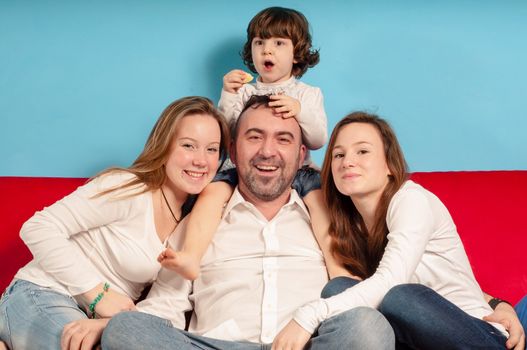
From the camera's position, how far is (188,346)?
5.19 feet

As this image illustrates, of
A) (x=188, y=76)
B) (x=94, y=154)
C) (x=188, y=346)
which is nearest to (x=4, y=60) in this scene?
(x=94, y=154)

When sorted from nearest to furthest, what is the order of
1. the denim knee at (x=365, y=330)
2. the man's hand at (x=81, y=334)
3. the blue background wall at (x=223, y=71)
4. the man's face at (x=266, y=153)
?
the denim knee at (x=365, y=330), the man's hand at (x=81, y=334), the man's face at (x=266, y=153), the blue background wall at (x=223, y=71)

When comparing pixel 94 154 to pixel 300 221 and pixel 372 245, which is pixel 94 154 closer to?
pixel 300 221

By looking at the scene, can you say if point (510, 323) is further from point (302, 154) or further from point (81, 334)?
point (81, 334)

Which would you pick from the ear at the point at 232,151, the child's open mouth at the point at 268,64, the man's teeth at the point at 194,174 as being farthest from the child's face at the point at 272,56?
the man's teeth at the point at 194,174

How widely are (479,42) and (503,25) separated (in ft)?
0.40

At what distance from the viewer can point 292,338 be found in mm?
1513

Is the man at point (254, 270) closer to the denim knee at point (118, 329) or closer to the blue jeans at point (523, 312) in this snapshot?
the denim knee at point (118, 329)

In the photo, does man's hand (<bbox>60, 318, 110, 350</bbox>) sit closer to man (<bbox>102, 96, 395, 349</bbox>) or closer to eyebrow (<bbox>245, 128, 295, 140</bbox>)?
man (<bbox>102, 96, 395, 349</bbox>)

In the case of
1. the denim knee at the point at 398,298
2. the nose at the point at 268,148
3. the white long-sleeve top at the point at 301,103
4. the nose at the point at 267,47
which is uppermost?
the nose at the point at 267,47

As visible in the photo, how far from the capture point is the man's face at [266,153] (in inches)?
79.0

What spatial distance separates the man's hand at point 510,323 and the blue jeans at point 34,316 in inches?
41.7

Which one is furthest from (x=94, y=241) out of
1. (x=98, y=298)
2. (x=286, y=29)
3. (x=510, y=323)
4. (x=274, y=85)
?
(x=510, y=323)

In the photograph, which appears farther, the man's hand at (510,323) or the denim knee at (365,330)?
the man's hand at (510,323)
